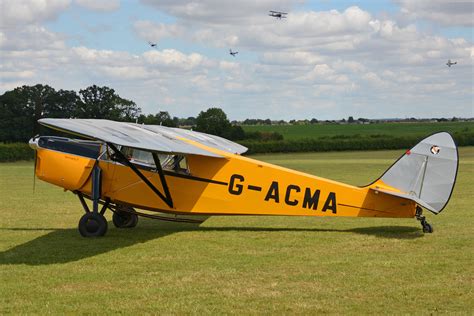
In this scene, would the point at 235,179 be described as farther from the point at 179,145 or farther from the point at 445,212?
the point at 445,212

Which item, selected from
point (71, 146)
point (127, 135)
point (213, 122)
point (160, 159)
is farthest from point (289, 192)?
point (213, 122)

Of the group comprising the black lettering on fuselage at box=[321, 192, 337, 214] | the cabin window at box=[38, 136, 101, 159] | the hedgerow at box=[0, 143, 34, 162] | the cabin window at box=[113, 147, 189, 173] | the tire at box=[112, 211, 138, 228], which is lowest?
the hedgerow at box=[0, 143, 34, 162]

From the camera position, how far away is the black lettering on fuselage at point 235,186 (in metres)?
10.9

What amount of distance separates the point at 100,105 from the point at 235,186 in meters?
54.3

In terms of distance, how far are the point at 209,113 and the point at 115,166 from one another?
2733 inches

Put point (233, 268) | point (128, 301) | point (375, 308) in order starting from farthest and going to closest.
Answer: point (233, 268) < point (128, 301) < point (375, 308)

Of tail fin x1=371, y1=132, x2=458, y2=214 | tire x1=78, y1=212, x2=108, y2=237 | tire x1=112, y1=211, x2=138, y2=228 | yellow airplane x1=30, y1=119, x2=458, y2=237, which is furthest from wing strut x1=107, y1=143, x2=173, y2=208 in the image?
tail fin x1=371, y1=132, x2=458, y2=214

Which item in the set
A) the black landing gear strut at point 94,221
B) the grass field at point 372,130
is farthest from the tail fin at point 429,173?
the grass field at point 372,130

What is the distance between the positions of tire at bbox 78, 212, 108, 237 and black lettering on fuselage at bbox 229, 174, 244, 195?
235cm

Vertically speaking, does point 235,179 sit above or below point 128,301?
above

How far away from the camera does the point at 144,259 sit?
8.99 meters

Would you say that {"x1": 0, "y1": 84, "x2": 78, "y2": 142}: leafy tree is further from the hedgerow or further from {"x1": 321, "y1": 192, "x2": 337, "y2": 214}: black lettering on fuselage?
{"x1": 321, "y1": 192, "x2": 337, "y2": 214}: black lettering on fuselage

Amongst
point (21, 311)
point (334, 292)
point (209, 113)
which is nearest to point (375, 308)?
point (334, 292)

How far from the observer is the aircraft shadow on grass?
9258mm
